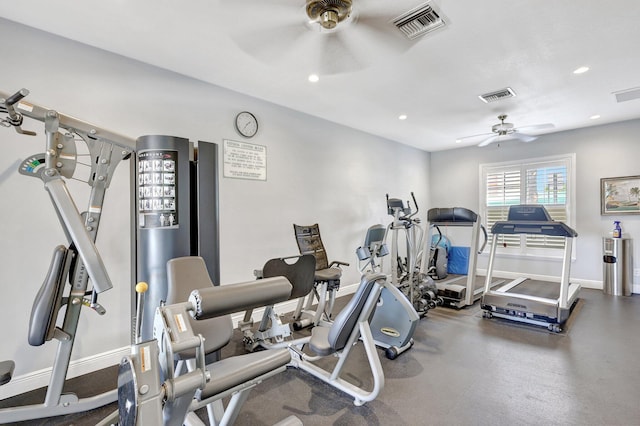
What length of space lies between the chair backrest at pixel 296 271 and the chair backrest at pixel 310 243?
33.7 inches

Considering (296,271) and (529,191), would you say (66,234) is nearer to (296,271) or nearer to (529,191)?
(296,271)

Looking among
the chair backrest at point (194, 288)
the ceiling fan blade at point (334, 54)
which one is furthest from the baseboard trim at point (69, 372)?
the ceiling fan blade at point (334, 54)

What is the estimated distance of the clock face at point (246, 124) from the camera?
140 inches

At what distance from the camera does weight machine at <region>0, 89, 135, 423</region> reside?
1.67 m

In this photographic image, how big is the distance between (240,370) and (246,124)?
3.11 meters

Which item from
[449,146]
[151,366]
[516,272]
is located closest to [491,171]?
[449,146]

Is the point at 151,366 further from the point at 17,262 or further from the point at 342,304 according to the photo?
the point at 342,304

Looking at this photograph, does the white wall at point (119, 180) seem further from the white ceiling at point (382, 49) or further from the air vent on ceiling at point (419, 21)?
the air vent on ceiling at point (419, 21)

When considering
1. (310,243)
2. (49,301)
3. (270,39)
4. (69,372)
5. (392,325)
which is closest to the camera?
(49,301)

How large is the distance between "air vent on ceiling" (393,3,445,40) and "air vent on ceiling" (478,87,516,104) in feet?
5.90

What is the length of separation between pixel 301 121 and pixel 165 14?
2.31 meters

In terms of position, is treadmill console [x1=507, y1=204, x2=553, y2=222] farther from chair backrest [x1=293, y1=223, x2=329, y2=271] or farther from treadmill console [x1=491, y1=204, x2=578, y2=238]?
chair backrest [x1=293, y1=223, x2=329, y2=271]

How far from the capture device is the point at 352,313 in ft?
6.56

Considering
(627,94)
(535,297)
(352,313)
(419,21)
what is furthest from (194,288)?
(627,94)
